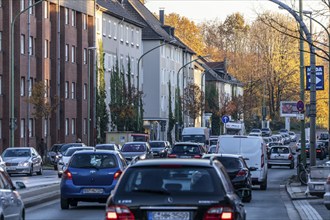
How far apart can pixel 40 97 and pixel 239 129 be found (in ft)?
120

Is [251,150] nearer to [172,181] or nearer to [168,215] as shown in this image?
[172,181]

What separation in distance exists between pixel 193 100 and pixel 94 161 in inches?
3021

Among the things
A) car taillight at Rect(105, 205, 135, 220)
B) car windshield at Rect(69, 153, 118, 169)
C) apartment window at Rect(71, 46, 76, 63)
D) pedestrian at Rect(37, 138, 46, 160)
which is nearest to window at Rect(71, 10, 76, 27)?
apartment window at Rect(71, 46, 76, 63)

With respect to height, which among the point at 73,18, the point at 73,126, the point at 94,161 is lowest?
the point at 94,161

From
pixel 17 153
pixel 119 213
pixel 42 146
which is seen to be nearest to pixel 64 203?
pixel 119 213

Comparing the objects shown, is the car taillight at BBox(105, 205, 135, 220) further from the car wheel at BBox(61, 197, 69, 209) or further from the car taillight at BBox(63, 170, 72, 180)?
the car wheel at BBox(61, 197, 69, 209)

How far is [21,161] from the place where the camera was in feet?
154

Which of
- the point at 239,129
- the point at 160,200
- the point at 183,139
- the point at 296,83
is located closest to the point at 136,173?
the point at 160,200

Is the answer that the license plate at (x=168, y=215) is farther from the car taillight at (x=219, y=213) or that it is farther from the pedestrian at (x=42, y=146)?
the pedestrian at (x=42, y=146)

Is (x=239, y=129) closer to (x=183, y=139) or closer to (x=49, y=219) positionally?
(x=183, y=139)

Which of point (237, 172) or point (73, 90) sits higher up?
point (73, 90)

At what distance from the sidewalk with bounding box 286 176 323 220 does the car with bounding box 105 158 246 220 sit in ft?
33.2

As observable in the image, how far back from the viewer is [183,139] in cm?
7038

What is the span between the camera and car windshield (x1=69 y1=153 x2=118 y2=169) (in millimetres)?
24391
